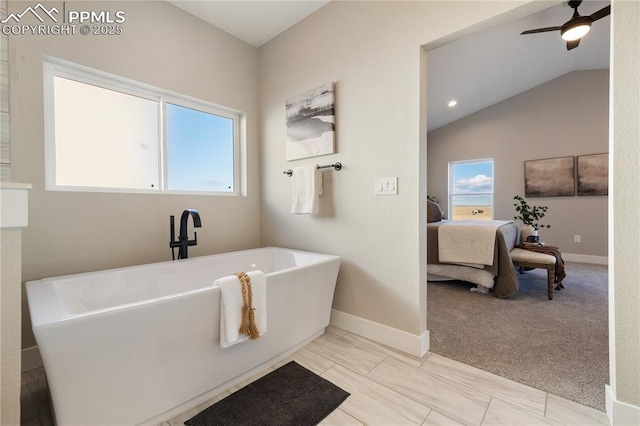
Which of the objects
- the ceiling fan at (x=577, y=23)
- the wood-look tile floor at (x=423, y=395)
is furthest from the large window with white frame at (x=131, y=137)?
the ceiling fan at (x=577, y=23)

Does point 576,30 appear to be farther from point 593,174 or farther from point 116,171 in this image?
point 116,171

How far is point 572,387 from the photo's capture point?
143 cm

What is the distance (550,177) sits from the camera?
4617 mm

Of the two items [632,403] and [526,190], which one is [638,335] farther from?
[526,190]

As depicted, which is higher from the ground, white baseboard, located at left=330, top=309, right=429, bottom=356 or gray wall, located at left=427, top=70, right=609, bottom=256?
gray wall, located at left=427, top=70, right=609, bottom=256

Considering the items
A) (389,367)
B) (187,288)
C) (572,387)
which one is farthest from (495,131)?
(187,288)

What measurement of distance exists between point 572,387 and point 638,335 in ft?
1.77

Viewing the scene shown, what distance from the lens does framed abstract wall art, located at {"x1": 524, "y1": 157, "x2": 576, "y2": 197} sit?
4449mm

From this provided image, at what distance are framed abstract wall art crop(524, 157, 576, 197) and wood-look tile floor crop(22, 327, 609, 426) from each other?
179 inches

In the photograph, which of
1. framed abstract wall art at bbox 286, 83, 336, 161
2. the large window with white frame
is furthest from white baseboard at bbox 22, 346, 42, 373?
framed abstract wall art at bbox 286, 83, 336, 161

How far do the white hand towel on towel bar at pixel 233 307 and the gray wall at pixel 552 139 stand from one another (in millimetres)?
5459

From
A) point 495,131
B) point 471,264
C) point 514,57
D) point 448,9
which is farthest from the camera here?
point 495,131

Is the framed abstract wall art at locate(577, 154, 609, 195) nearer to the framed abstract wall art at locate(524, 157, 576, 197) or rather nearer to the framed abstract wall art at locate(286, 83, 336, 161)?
the framed abstract wall art at locate(524, 157, 576, 197)

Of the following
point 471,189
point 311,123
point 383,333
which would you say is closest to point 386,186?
point 311,123
